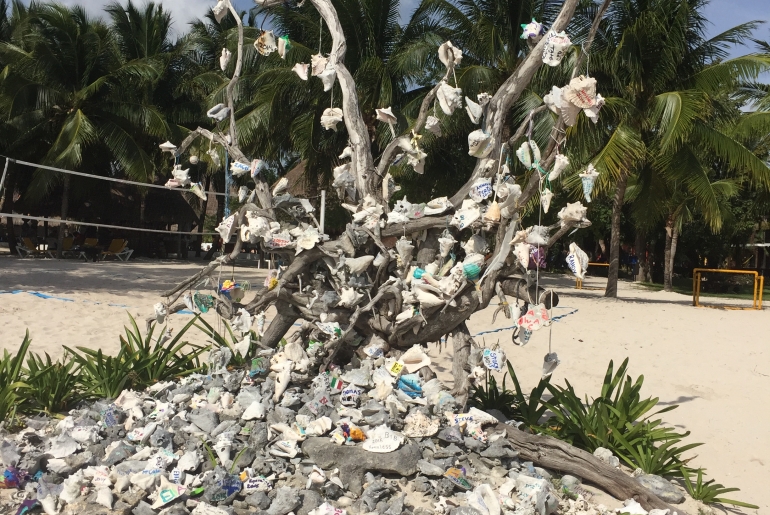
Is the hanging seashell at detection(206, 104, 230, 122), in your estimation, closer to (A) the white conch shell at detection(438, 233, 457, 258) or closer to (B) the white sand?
(A) the white conch shell at detection(438, 233, 457, 258)

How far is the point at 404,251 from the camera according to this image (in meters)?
3.89

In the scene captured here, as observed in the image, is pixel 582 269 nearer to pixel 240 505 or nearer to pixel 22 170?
pixel 240 505

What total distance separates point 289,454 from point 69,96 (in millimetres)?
17579

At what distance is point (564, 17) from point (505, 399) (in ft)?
8.03

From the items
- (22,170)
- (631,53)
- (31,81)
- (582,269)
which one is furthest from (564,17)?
(22,170)

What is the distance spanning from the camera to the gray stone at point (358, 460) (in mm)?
3102

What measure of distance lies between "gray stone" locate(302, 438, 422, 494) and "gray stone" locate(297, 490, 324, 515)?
18 cm

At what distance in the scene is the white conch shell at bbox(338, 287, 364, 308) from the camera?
3877 mm

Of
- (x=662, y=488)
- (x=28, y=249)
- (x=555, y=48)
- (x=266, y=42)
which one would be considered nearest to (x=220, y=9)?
(x=266, y=42)

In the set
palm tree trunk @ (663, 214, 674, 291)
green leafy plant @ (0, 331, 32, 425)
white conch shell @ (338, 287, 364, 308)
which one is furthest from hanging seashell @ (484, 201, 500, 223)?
palm tree trunk @ (663, 214, 674, 291)

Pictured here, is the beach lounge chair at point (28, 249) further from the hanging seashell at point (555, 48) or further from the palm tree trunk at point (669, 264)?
the hanging seashell at point (555, 48)

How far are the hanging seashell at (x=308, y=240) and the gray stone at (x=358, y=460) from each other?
4.09ft

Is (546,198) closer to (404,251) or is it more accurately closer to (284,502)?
(404,251)

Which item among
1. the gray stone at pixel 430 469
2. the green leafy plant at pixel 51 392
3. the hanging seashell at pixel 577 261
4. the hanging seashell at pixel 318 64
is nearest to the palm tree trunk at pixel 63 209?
the green leafy plant at pixel 51 392
